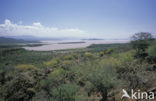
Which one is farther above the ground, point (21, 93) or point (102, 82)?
point (102, 82)

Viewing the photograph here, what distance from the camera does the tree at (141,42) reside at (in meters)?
30.1

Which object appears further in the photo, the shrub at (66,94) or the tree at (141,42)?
the tree at (141,42)

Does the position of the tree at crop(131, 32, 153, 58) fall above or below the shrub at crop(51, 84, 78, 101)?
above

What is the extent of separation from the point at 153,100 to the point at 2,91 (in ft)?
62.3

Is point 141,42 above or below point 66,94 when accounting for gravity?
above

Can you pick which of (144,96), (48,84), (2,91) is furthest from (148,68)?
(2,91)

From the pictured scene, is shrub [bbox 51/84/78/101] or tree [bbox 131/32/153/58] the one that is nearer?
shrub [bbox 51/84/78/101]

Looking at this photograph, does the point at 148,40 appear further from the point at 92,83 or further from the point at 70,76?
the point at 92,83

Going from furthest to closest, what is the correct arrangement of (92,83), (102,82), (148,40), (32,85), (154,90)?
1. (148,40)
2. (32,85)
3. (92,83)
4. (102,82)
5. (154,90)

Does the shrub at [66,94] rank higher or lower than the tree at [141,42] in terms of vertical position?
lower

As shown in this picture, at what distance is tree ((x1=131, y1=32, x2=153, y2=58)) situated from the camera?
30.1 metres

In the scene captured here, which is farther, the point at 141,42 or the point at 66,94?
the point at 141,42

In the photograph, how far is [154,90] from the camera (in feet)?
25.2

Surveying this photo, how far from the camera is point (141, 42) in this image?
30625 mm
